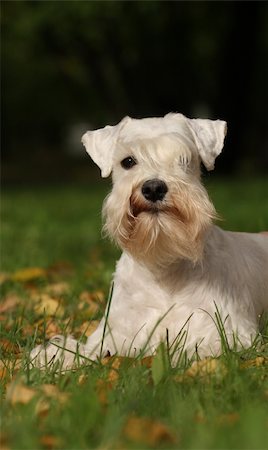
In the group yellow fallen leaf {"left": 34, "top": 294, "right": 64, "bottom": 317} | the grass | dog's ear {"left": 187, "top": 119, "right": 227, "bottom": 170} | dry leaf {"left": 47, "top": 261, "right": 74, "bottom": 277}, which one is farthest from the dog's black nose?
dry leaf {"left": 47, "top": 261, "right": 74, "bottom": 277}

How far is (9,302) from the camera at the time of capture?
529 centimetres

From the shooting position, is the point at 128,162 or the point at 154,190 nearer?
the point at 154,190

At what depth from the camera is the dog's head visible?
3643 millimetres

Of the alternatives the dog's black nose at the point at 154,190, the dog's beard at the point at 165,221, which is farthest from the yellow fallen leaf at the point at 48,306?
the dog's black nose at the point at 154,190

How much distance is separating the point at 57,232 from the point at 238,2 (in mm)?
14797

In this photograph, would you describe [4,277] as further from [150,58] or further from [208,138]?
[150,58]

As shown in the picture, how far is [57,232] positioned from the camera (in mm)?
9617

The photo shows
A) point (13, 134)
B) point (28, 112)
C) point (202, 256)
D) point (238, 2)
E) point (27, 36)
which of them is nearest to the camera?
point (202, 256)

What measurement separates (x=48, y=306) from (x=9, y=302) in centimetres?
32

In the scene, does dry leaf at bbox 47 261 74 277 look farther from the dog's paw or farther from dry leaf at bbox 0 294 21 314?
the dog's paw

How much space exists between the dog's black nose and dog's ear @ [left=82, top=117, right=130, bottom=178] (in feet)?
1.80

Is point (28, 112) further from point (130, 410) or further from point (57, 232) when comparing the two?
point (130, 410)

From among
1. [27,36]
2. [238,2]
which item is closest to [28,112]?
[27,36]

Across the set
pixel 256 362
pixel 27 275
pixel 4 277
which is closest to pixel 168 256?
pixel 256 362
